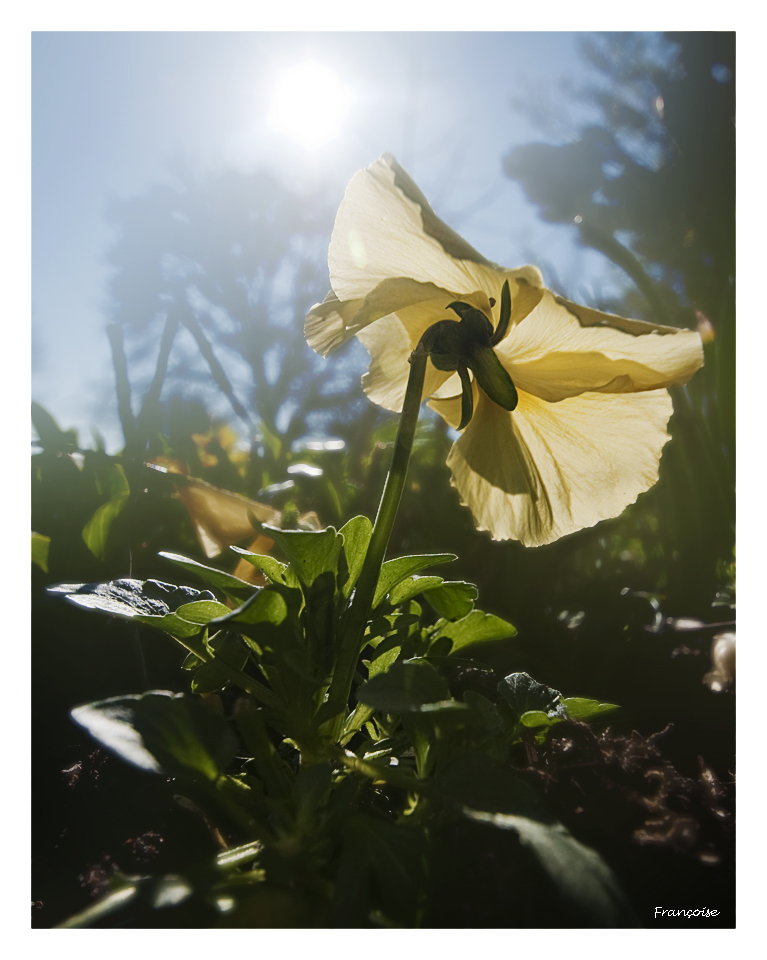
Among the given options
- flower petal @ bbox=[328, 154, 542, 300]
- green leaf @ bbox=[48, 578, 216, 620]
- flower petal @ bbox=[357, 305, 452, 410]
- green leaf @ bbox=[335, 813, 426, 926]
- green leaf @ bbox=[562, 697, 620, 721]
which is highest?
flower petal @ bbox=[328, 154, 542, 300]

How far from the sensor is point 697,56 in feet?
3.43

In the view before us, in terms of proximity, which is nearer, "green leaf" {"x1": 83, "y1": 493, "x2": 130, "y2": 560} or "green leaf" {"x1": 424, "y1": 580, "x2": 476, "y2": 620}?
"green leaf" {"x1": 424, "y1": 580, "x2": 476, "y2": 620}

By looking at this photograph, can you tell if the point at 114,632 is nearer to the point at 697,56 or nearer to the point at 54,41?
the point at 54,41

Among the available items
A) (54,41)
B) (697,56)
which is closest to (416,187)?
(54,41)

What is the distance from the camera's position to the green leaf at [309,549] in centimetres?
37

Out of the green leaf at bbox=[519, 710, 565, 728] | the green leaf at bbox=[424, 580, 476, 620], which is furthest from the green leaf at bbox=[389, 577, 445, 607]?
the green leaf at bbox=[519, 710, 565, 728]

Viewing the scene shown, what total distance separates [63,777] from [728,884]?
0.53m

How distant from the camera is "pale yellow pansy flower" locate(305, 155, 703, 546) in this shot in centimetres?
42

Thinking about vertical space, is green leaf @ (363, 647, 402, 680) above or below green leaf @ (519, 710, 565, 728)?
above

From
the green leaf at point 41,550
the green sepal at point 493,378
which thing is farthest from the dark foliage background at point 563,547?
the green sepal at point 493,378

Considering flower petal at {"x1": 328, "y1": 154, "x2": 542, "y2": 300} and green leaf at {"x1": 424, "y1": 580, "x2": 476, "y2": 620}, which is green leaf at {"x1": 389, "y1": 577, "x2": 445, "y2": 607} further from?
flower petal at {"x1": 328, "y1": 154, "x2": 542, "y2": 300}

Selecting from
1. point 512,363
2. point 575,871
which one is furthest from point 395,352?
point 575,871

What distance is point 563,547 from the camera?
896 mm

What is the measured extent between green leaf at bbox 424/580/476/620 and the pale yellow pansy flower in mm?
132
